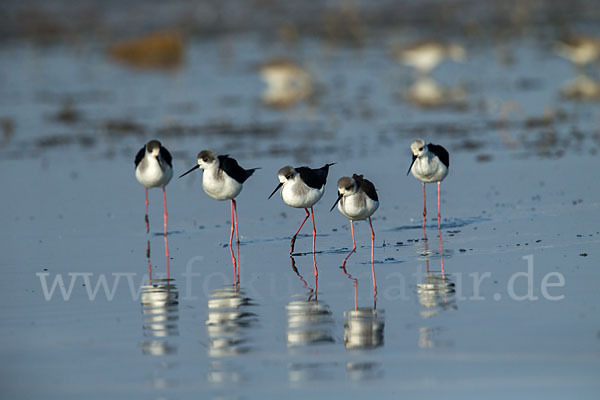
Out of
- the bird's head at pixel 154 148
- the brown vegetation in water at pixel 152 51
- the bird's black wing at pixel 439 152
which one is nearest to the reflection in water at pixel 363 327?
the bird's black wing at pixel 439 152

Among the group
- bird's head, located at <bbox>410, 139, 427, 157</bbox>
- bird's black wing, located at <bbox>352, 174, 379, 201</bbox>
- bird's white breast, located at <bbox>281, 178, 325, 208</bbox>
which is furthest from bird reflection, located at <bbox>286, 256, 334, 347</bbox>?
bird's head, located at <bbox>410, 139, 427, 157</bbox>

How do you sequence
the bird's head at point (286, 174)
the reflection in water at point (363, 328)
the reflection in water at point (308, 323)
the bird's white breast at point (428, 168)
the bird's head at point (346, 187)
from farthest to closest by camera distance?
1. the bird's white breast at point (428, 168)
2. the bird's head at point (286, 174)
3. the bird's head at point (346, 187)
4. the reflection in water at point (308, 323)
5. the reflection in water at point (363, 328)

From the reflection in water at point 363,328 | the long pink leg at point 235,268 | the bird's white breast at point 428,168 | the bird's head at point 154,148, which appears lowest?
the reflection in water at point 363,328

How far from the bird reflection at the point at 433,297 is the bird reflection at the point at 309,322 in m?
0.65

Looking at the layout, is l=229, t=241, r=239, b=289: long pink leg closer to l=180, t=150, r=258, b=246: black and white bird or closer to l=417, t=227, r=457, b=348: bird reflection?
l=180, t=150, r=258, b=246: black and white bird

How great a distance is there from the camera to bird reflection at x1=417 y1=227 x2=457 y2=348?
22.5 feet

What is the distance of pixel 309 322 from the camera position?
7.34 m

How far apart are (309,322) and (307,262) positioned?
1.94 meters

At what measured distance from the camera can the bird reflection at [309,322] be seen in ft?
22.8

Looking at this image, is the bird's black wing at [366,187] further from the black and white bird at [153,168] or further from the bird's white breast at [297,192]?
the black and white bird at [153,168]

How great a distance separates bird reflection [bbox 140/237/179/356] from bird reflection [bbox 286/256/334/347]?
2.70 ft

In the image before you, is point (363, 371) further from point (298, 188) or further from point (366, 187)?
point (298, 188)

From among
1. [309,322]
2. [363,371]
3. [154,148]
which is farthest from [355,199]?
[363,371]

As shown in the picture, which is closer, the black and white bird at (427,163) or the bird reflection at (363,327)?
the bird reflection at (363,327)
